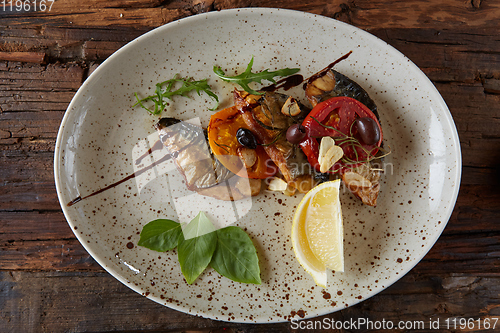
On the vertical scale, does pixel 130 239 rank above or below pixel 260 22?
below

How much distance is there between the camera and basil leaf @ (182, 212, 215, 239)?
2.40 m

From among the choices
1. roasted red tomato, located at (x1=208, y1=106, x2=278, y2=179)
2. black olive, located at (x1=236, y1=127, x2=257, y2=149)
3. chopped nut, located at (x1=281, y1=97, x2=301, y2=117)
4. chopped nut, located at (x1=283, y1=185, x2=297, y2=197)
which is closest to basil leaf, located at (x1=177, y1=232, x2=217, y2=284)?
roasted red tomato, located at (x1=208, y1=106, x2=278, y2=179)

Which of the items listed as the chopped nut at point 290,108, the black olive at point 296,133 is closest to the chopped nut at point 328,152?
the black olive at point 296,133

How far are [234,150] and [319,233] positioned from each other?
96cm

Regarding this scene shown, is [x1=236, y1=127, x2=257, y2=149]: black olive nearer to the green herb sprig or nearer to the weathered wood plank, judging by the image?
the green herb sprig

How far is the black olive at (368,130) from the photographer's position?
6.89ft

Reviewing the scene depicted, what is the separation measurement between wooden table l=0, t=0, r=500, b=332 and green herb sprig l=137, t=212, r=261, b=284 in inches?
23.7

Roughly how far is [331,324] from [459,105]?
2388 millimetres

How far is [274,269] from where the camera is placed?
246 centimetres

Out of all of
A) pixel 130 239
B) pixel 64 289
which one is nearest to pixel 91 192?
pixel 130 239

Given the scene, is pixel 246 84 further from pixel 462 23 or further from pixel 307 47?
pixel 462 23

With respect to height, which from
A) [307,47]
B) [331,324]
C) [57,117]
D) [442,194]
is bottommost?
[331,324]

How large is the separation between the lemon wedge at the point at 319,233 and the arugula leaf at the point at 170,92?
1193 mm

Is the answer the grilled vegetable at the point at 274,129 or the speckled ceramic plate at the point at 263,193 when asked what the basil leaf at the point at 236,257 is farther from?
the grilled vegetable at the point at 274,129
